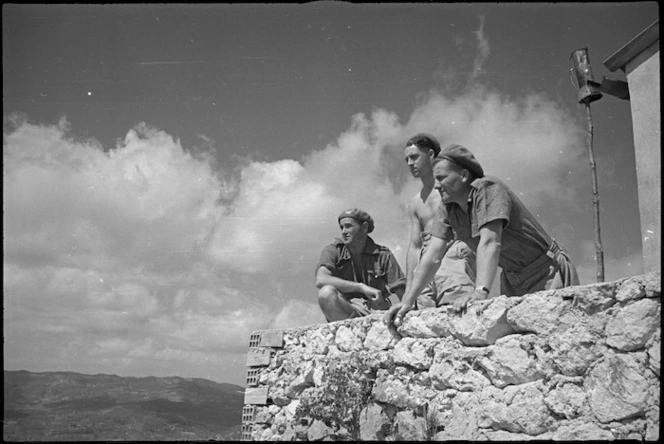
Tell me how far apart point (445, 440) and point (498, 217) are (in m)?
1.47

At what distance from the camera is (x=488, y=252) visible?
3.81 m

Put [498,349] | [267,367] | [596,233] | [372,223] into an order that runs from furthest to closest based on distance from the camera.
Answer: [596,233]
[372,223]
[267,367]
[498,349]

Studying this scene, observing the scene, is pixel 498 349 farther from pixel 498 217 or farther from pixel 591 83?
pixel 591 83

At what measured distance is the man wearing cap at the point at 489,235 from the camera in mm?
3855

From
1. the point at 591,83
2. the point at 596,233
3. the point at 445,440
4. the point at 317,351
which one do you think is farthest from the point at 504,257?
the point at 596,233

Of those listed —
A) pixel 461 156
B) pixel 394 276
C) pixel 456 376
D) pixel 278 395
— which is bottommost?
pixel 278 395

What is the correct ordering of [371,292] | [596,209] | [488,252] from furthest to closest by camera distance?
1. [596,209]
2. [371,292]
3. [488,252]

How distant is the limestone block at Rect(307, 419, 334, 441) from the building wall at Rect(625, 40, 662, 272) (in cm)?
339

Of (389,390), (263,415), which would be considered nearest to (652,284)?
(389,390)

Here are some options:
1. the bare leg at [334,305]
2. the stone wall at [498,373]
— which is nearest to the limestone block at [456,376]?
the stone wall at [498,373]

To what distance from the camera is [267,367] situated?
226 inches

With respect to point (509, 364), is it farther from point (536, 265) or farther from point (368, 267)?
point (368, 267)

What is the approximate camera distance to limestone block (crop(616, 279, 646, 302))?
3125mm

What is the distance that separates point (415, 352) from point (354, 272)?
1.86m
